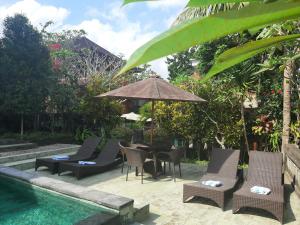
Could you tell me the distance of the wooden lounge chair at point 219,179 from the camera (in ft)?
→ 21.4

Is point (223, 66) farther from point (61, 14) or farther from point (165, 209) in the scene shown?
point (61, 14)

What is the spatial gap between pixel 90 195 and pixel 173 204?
1808 mm

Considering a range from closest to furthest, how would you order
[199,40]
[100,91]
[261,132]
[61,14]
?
[199,40], [261,132], [100,91], [61,14]

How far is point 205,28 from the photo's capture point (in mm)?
378

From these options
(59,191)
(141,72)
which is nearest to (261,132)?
(59,191)

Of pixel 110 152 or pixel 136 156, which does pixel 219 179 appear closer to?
pixel 136 156

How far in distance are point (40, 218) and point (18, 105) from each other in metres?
10.1

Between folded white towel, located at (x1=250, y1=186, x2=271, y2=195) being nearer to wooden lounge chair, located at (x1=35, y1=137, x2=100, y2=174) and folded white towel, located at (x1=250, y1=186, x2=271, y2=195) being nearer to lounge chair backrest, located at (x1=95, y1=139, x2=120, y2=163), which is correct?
lounge chair backrest, located at (x1=95, y1=139, x2=120, y2=163)

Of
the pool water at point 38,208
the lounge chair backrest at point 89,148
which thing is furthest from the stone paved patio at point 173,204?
the lounge chair backrest at point 89,148

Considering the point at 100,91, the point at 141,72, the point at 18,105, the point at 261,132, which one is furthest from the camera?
the point at 141,72

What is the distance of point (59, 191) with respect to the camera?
693 centimetres


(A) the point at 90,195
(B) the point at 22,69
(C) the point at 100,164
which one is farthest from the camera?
(B) the point at 22,69

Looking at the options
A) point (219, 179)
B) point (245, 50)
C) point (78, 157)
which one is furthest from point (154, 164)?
point (245, 50)

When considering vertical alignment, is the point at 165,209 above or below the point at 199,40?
below
